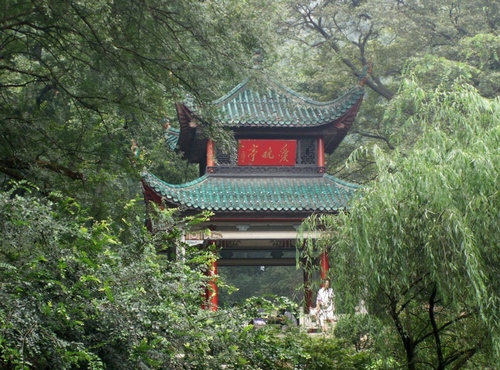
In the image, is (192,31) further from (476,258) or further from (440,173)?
(476,258)

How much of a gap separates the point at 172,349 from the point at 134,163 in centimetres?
530

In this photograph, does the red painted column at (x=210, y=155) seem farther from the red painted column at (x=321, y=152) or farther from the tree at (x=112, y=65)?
the tree at (x=112, y=65)

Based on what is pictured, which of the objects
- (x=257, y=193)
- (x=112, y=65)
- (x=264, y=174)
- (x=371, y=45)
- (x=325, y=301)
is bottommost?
(x=325, y=301)

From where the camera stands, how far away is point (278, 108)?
580 inches

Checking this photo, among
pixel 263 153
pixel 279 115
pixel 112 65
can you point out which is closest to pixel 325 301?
pixel 112 65

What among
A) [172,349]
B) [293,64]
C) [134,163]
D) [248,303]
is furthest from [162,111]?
[293,64]

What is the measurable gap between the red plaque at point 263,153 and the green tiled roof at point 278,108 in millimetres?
387

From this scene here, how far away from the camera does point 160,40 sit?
8836 millimetres

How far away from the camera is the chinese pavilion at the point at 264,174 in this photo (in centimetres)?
1361

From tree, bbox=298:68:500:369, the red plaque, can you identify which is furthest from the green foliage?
the red plaque

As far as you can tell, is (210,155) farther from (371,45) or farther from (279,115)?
(371,45)

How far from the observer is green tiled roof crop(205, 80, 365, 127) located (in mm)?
14219

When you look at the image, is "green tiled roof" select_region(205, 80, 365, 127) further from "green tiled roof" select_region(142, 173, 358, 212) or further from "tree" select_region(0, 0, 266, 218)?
"tree" select_region(0, 0, 266, 218)

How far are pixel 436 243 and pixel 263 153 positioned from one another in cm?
832
